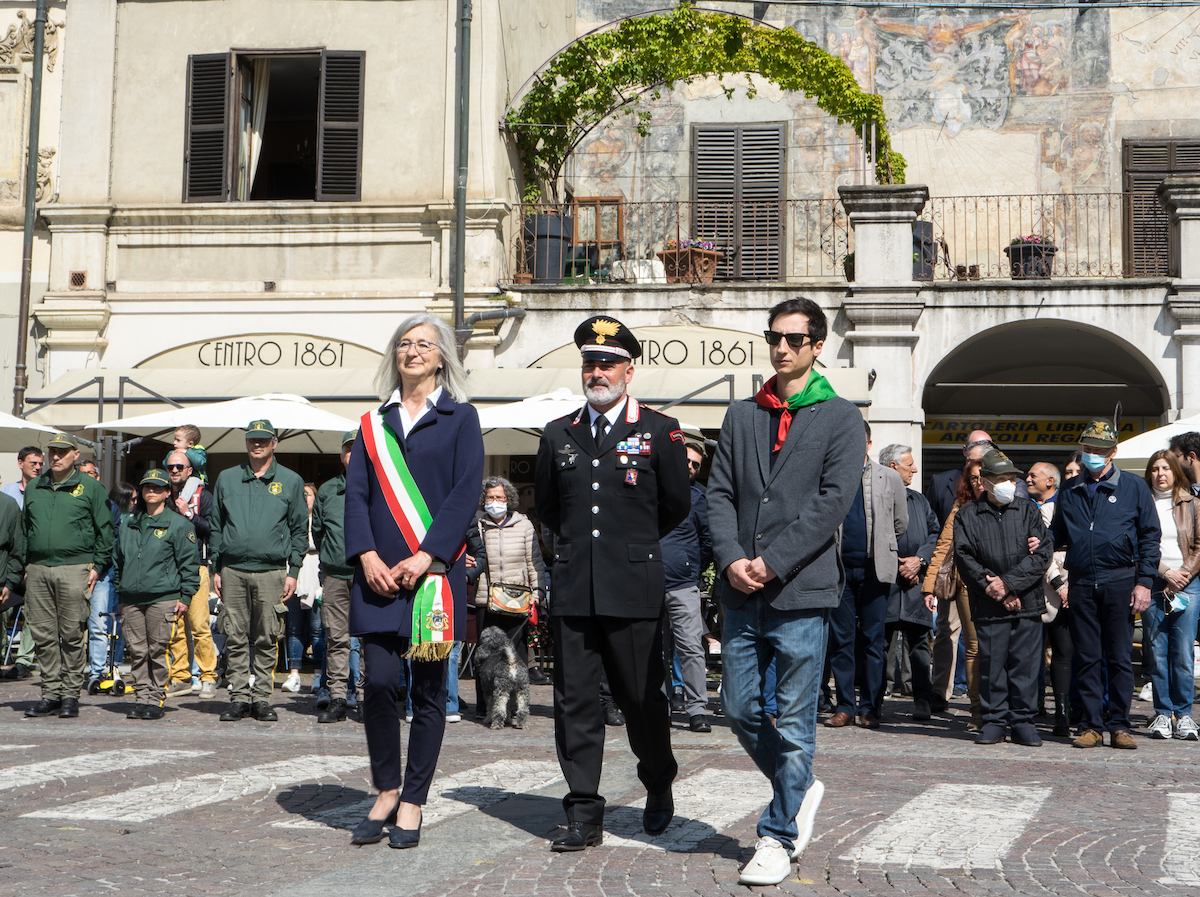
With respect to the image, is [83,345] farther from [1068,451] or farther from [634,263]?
[1068,451]

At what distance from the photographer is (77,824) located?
5207mm

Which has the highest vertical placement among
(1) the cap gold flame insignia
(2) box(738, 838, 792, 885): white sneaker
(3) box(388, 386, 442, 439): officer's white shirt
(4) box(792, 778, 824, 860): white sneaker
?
(1) the cap gold flame insignia

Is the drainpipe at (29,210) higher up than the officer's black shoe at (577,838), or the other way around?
the drainpipe at (29,210)

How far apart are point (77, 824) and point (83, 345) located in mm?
13328

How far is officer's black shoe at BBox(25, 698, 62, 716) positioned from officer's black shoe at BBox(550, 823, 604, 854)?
5.72 metres

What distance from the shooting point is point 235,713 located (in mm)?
9078

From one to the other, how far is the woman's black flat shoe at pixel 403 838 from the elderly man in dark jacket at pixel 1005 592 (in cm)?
464

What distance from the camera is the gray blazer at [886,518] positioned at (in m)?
9.07

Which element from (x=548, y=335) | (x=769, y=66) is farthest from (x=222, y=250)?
(x=769, y=66)

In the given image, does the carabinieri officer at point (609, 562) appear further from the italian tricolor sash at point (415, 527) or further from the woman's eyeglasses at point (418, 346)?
the woman's eyeglasses at point (418, 346)

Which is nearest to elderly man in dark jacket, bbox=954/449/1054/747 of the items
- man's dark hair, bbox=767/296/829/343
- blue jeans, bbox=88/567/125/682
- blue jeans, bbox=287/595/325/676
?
man's dark hair, bbox=767/296/829/343

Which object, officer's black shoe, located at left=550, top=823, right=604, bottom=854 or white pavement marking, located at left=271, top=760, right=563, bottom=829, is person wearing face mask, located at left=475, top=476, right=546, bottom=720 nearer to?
white pavement marking, located at left=271, top=760, right=563, bottom=829

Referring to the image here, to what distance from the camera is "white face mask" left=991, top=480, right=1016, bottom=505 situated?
8.64m

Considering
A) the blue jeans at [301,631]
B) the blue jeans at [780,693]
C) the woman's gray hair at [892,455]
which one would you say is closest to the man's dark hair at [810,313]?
the blue jeans at [780,693]
